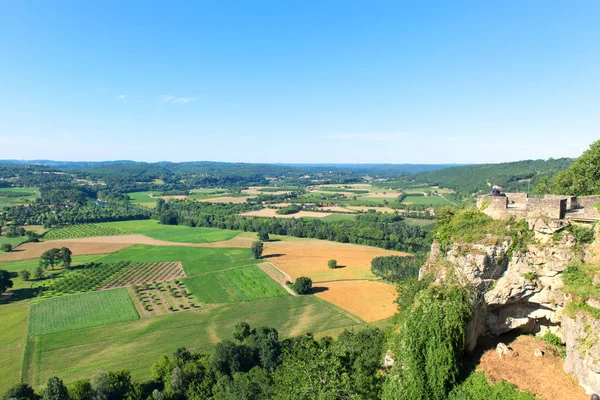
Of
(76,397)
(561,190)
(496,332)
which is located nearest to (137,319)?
(76,397)

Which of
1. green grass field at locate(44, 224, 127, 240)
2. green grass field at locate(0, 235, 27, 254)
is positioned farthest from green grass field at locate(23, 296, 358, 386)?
green grass field at locate(44, 224, 127, 240)

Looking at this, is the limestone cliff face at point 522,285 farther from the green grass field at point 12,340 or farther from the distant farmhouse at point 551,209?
the green grass field at point 12,340

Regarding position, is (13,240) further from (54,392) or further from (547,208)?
(547,208)

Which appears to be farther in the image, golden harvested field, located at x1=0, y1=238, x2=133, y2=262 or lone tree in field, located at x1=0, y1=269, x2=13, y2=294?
A: golden harvested field, located at x1=0, y1=238, x2=133, y2=262

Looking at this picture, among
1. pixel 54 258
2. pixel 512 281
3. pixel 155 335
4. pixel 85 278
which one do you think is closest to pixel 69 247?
pixel 54 258

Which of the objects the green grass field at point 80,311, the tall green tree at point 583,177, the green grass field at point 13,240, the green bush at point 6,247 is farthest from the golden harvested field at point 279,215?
the tall green tree at point 583,177

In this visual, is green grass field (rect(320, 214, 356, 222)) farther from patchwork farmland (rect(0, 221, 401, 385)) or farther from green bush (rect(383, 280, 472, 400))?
green bush (rect(383, 280, 472, 400))

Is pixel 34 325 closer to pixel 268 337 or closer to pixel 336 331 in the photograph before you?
pixel 268 337
